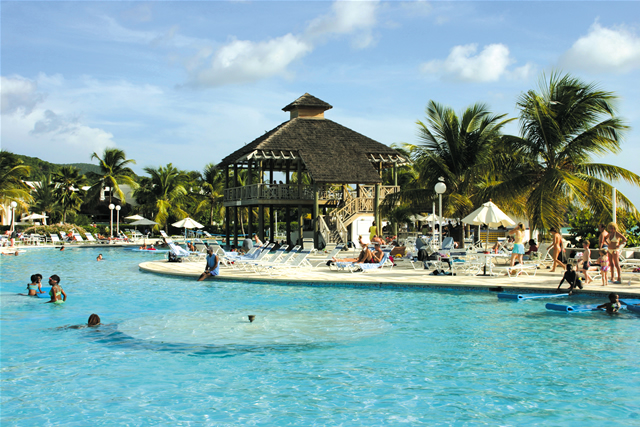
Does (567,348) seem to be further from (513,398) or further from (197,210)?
(197,210)

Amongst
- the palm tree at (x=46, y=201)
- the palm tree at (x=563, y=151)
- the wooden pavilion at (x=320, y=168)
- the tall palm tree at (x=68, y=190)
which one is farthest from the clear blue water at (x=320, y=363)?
the palm tree at (x=46, y=201)

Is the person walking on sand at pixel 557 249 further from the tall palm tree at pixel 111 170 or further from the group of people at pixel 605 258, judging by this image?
the tall palm tree at pixel 111 170

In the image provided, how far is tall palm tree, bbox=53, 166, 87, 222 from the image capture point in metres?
50.5

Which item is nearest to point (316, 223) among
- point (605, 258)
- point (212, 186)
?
point (605, 258)

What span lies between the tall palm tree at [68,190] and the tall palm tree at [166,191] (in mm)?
7255

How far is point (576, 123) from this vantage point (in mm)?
18109

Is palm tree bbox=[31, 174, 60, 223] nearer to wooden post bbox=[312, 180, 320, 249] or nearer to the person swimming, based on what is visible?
wooden post bbox=[312, 180, 320, 249]

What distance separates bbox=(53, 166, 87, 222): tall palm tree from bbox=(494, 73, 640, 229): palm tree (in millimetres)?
42712

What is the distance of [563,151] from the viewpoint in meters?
18.5

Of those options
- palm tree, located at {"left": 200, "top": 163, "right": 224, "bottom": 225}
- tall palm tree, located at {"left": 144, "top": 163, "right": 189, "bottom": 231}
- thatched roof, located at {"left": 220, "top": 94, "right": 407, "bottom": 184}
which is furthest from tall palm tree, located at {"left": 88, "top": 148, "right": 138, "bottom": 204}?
thatched roof, located at {"left": 220, "top": 94, "right": 407, "bottom": 184}

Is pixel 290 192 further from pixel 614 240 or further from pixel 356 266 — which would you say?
pixel 614 240

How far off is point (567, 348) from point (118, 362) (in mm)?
6544

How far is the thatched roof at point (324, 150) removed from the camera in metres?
26.0

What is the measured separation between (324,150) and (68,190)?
108 ft
